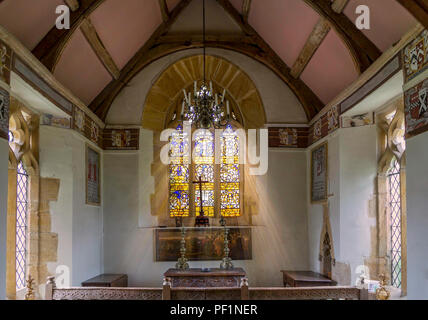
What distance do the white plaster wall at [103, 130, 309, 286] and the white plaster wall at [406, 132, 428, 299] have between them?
12.5ft

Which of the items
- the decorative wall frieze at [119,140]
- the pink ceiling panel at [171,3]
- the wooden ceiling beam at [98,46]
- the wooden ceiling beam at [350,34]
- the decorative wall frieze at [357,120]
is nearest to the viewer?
the wooden ceiling beam at [350,34]

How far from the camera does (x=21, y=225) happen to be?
642 cm

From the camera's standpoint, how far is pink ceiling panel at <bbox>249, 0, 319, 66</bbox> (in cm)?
655

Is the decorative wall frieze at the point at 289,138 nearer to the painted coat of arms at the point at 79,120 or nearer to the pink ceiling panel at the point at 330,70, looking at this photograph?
the pink ceiling panel at the point at 330,70

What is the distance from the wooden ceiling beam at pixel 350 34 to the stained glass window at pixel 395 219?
4.84 ft

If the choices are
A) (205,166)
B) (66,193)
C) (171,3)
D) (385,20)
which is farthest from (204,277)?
(171,3)

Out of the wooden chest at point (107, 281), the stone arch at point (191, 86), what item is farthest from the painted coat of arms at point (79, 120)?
the wooden chest at point (107, 281)

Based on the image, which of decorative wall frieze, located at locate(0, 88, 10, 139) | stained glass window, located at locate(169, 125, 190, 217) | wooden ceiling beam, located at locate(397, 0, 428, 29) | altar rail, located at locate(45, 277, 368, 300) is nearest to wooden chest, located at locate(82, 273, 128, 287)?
stained glass window, located at locate(169, 125, 190, 217)

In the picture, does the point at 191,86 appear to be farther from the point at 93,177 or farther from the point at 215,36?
the point at 93,177

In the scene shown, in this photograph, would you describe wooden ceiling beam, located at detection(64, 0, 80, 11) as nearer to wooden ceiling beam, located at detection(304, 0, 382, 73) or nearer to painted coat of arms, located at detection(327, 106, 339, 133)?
wooden ceiling beam, located at detection(304, 0, 382, 73)

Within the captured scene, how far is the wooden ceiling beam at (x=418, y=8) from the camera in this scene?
13.4 feet

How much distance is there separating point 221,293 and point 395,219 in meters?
3.20
